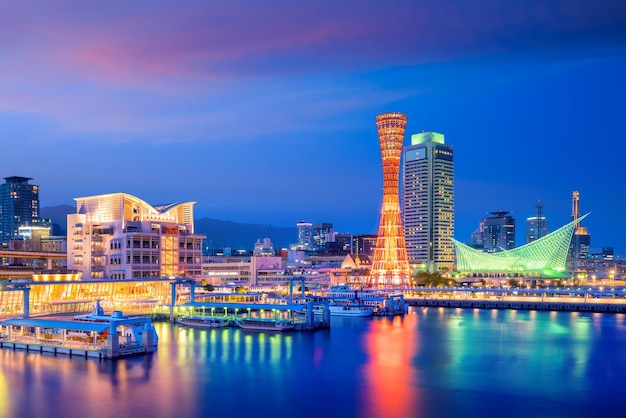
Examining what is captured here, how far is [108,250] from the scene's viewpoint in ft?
154

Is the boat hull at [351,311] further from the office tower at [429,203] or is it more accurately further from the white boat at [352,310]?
the office tower at [429,203]

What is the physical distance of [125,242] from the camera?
1804 inches

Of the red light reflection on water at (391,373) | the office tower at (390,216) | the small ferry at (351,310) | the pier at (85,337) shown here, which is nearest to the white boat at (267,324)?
the red light reflection on water at (391,373)

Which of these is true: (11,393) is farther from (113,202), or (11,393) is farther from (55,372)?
(113,202)

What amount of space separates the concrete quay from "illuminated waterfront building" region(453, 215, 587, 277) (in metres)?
25.1

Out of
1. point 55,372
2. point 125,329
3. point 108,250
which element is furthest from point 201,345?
point 108,250

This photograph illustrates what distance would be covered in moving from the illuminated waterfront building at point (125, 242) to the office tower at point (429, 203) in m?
62.0

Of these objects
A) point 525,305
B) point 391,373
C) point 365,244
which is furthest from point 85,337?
point 365,244

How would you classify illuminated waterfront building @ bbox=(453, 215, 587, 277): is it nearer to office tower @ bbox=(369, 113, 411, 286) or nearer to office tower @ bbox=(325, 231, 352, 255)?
office tower @ bbox=(369, 113, 411, 286)

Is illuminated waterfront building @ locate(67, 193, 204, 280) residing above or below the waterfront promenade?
above

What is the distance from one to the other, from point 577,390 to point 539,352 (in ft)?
20.8

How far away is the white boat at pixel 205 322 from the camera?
32.6 m

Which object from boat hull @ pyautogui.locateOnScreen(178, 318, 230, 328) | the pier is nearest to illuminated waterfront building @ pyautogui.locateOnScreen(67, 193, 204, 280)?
boat hull @ pyautogui.locateOnScreen(178, 318, 230, 328)

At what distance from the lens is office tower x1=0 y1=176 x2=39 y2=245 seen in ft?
404
